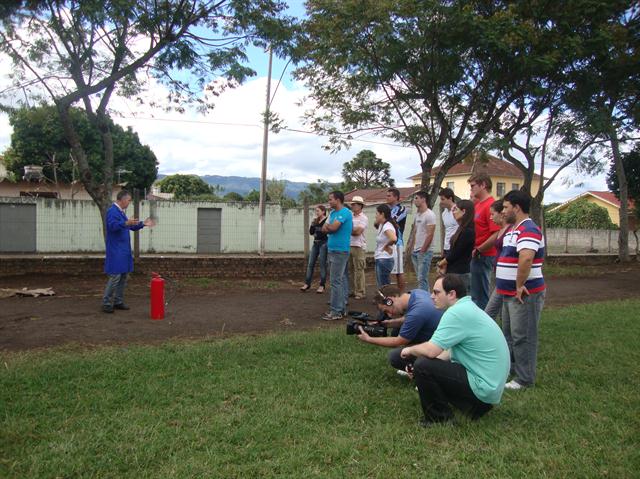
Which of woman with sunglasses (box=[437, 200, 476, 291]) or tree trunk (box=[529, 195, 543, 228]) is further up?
tree trunk (box=[529, 195, 543, 228])

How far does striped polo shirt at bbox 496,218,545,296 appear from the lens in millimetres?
4379

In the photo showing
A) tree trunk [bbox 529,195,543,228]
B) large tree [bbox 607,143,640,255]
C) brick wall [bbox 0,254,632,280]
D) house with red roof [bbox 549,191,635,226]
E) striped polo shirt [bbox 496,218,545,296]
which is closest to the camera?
striped polo shirt [bbox 496,218,545,296]

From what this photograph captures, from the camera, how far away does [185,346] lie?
554cm

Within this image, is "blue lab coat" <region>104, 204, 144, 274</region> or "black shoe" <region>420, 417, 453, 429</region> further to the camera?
"blue lab coat" <region>104, 204, 144, 274</region>

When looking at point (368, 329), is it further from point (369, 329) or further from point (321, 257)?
point (321, 257)

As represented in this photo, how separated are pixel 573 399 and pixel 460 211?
→ 91.3 inches

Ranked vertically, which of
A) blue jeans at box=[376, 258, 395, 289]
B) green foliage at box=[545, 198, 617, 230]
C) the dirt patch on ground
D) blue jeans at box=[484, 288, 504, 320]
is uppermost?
green foliage at box=[545, 198, 617, 230]

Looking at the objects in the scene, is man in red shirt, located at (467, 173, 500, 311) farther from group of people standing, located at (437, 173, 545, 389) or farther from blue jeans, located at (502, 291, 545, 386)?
blue jeans, located at (502, 291, 545, 386)

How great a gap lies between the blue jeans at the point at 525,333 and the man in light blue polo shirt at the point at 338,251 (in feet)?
9.45

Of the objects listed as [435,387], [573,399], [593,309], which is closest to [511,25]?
[593,309]

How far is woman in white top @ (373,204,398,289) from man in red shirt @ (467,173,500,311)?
1515mm

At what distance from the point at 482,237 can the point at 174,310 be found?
451cm

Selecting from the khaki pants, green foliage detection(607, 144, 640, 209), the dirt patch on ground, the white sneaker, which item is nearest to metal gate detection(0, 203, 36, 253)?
the dirt patch on ground

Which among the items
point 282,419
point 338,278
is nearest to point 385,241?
point 338,278
